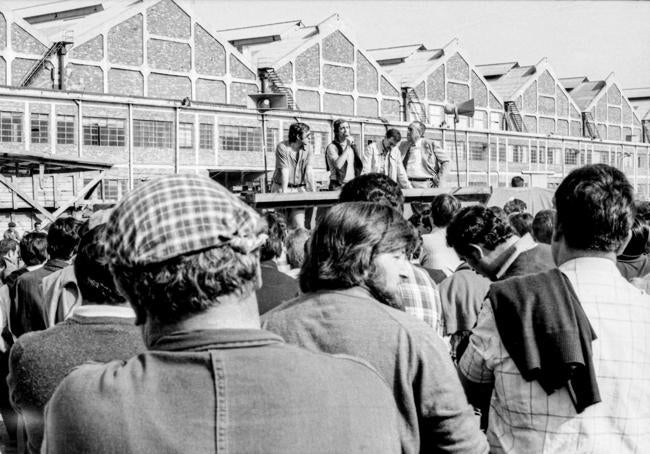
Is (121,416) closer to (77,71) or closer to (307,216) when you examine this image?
(307,216)

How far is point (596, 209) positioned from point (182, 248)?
1.67m

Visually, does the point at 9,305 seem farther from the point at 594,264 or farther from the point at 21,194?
the point at 21,194

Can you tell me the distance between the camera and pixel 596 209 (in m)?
2.97

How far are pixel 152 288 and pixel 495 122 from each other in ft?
202

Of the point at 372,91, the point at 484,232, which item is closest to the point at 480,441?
the point at 484,232

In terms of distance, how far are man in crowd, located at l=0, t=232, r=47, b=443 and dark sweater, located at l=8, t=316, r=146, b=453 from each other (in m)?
A: 2.11

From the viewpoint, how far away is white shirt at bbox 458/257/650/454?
115 inches

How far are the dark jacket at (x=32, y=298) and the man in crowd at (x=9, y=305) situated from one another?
6.7 inches

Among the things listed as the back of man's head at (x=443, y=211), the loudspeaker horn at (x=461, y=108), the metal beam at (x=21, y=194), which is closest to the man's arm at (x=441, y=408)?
the back of man's head at (x=443, y=211)

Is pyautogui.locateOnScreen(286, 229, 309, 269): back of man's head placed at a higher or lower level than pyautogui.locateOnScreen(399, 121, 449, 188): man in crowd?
lower

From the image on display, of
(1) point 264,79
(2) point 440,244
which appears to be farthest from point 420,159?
(1) point 264,79

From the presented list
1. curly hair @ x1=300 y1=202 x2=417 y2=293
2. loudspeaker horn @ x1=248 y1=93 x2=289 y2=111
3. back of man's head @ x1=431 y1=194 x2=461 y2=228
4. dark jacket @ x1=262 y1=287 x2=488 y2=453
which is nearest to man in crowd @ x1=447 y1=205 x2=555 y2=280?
back of man's head @ x1=431 y1=194 x2=461 y2=228

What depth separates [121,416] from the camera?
178 centimetres

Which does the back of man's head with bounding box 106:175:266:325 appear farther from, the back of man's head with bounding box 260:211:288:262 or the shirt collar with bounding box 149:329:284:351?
the back of man's head with bounding box 260:211:288:262
